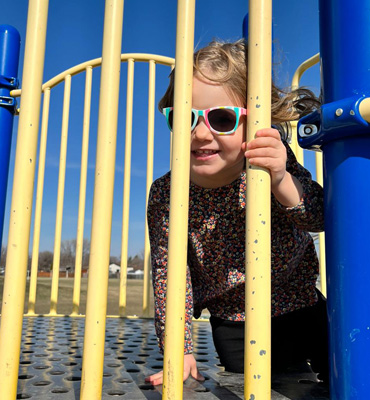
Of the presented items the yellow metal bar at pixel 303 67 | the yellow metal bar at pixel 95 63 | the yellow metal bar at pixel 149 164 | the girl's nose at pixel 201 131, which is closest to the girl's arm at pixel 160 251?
the girl's nose at pixel 201 131

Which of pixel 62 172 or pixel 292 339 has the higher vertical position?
pixel 62 172

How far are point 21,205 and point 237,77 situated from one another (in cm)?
60

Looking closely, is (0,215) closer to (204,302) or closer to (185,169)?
(204,302)

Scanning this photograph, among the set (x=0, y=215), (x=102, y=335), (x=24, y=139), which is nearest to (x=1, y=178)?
(x=0, y=215)

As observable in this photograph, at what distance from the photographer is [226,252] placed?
1.01 m

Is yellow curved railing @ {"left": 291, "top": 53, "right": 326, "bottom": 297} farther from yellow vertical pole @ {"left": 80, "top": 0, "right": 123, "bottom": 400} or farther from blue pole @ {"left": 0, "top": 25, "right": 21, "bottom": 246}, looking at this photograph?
yellow vertical pole @ {"left": 80, "top": 0, "right": 123, "bottom": 400}

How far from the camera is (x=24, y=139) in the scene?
55cm

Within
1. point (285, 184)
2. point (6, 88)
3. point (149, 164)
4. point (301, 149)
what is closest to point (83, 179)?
point (149, 164)

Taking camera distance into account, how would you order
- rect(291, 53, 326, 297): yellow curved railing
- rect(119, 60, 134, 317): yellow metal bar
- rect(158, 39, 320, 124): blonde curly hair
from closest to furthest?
rect(158, 39, 320, 124): blonde curly hair < rect(291, 53, 326, 297): yellow curved railing < rect(119, 60, 134, 317): yellow metal bar

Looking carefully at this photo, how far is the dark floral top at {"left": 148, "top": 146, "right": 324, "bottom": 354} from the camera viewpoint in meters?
0.97

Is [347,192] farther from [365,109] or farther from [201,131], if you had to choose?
[201,131]

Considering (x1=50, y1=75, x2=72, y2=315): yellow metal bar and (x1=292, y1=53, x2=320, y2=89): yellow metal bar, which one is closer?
(x1=292, y1=53, x2=320, y2=89): yellow metal bar

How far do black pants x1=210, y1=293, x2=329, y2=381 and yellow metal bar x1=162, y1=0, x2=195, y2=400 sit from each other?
523 mm

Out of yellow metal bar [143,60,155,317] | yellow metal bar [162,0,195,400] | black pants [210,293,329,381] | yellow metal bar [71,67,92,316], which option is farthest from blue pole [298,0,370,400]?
yellow metal bar [71,67,92,316]
